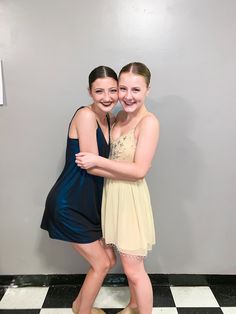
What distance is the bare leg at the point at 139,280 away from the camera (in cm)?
149

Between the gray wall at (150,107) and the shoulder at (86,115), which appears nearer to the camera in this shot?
the shoulder at (86,115)

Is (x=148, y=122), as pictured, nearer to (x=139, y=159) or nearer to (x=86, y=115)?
(x=139, y=159)

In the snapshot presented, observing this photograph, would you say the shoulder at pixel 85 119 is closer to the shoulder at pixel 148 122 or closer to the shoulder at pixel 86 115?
the shoulder at pixel 86 115

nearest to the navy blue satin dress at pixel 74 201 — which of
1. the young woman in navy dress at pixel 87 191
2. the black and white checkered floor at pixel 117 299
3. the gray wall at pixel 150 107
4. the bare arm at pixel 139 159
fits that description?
the young woman in navy dress at pixel 87 191

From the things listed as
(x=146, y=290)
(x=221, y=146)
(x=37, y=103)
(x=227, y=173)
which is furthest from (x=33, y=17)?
(x=146, y=290)

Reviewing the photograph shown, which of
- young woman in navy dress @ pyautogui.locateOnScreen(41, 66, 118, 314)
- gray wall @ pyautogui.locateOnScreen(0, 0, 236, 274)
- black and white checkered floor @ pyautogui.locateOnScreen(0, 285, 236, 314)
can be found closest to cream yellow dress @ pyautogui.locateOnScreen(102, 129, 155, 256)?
young woman in navy dress @ pyautogui.locateOnScreen(41, 66, 118, 314)

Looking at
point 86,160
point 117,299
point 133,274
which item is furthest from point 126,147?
point 117,299

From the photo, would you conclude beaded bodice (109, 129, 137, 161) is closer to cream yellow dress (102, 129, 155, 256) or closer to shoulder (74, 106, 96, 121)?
cream yellow dress (102, 129, 155, 256)

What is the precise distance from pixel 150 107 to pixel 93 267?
34.5 inches

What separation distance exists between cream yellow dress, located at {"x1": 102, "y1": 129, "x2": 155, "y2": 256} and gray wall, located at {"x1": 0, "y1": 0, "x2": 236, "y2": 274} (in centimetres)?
42

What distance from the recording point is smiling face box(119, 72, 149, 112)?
137 centimetres

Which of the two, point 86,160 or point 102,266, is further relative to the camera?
point 102,266

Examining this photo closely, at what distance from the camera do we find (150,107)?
5.89ft

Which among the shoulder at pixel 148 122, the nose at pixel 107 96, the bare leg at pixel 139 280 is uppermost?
the nose at pixel 107 96
